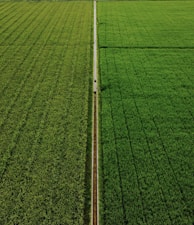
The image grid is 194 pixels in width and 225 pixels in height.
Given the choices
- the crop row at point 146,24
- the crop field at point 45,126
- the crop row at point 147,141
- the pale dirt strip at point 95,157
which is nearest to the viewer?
the pale dirt strip at point 95,157

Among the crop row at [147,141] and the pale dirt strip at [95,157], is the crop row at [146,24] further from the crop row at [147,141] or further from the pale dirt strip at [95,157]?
the pale dirt strip at [95,157]

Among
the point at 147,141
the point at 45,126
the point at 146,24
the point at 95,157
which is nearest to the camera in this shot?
the point at 95,157

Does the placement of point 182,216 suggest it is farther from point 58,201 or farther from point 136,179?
point 58,201

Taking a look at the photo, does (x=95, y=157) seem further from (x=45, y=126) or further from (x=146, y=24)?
(x=146, y=24)

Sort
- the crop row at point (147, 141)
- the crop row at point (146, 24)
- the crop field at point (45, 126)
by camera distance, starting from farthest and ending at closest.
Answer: the crop row at point (146, 24) → the crop field at point (45, 126) → the crop row at point (147, 141)

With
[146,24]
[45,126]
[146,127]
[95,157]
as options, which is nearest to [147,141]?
[146,127]

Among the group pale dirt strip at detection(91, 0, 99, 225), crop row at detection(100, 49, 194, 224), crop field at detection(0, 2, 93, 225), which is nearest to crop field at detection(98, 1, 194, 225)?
crop row at detection(100, 49, 194, 224)

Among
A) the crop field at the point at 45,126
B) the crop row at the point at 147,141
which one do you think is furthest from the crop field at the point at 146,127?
the crop field at the point at 45,126
